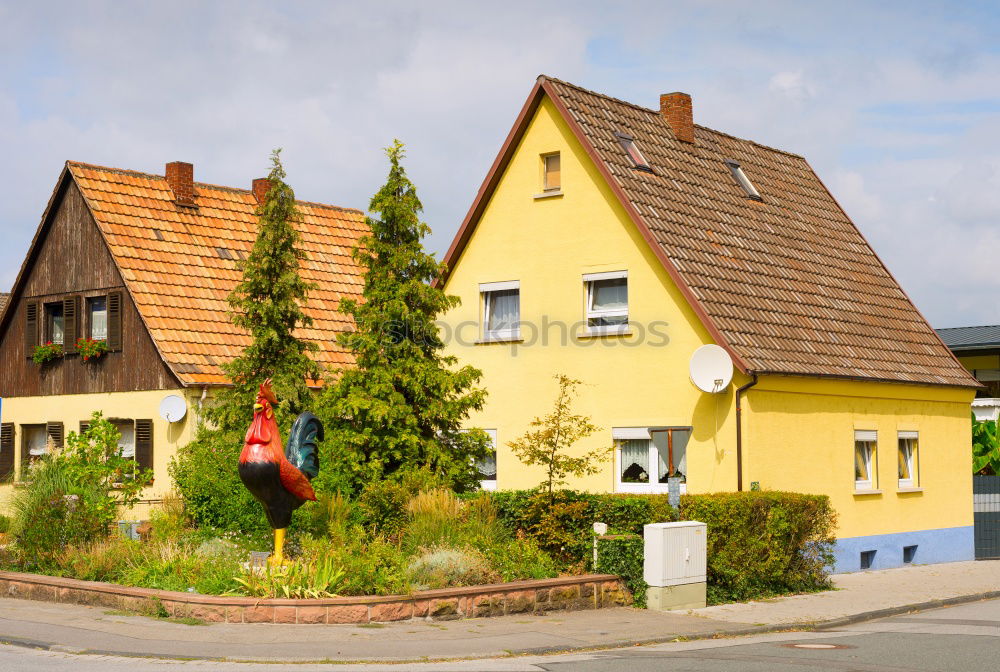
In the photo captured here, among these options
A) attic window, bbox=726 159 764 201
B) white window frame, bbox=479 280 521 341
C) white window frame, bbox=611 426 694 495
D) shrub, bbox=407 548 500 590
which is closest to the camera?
shrub, bbox=407 548 500 590

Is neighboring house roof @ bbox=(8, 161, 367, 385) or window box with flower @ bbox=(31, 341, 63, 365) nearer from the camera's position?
neighboring house roof @ bbox=(8, 161, 367, 385)

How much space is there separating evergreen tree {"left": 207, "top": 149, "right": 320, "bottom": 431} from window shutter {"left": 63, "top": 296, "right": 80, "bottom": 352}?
22.1 feet

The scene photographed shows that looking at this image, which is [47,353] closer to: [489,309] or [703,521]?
[489,309]

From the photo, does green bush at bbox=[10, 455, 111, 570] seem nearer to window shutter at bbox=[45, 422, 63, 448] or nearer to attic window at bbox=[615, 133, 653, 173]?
window shutter at bbox=[45, 422, 63, 448]

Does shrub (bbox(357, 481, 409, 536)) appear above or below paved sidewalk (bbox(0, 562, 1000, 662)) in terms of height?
above

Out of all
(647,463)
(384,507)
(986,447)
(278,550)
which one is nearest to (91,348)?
(384,507)

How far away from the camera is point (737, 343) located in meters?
20.6

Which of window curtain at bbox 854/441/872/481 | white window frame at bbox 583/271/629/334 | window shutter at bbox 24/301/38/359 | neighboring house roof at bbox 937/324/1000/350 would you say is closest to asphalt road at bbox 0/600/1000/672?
window curtain at bbox 854/441/872/481

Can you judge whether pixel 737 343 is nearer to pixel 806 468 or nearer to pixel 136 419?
pixel 806 468

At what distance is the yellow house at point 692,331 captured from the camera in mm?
21172

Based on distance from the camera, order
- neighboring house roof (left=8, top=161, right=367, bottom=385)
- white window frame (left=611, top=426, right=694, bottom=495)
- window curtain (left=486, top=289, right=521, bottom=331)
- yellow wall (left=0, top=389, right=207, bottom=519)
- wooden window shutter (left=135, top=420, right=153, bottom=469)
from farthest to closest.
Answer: neighboring house roof (left=8, top=161, right=367, bottom=385)
wooden window shutter (left=135, top=420, right=153, bottom=469)
yellow wall (left=0, top=389, right=207, bottom=519)
window curtain (left=486, top=289, right=521, bottom=331)
white window frame (left=611, top=426, right=694, bottom=495)

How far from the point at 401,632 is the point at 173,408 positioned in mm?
12871

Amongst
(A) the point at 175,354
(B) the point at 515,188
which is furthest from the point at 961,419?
(A) the point at 175,354

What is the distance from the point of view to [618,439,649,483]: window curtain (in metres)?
21.7
